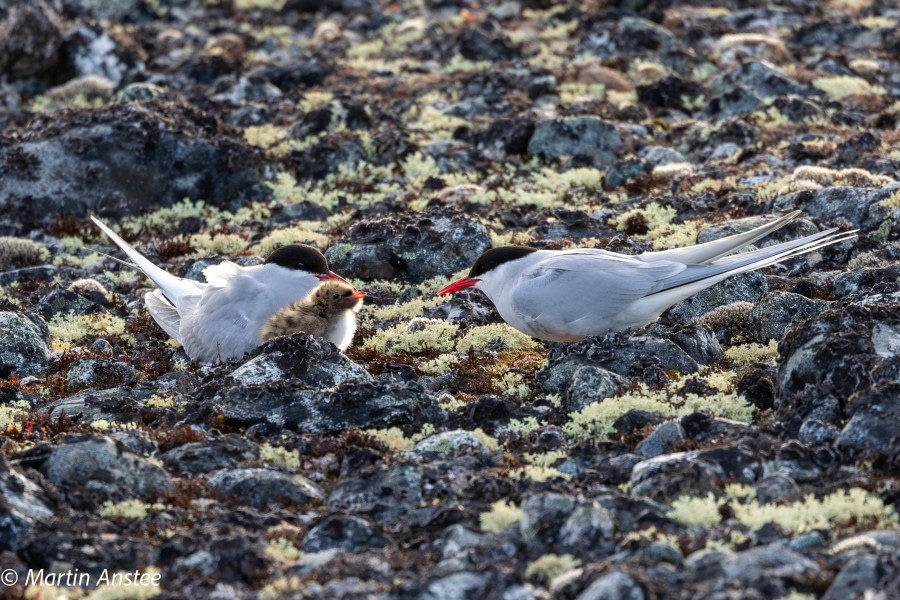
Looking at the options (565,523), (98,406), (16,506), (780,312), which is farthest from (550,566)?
(780,312)

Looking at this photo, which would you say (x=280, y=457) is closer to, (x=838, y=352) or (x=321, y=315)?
(x=321, y=315)

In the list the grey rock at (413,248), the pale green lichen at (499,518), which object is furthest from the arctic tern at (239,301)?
the pale green lichen at (499,518)

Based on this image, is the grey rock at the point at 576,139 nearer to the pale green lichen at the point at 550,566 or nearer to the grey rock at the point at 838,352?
the grey rock at the point at 838,352

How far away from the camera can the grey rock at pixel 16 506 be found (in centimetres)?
586

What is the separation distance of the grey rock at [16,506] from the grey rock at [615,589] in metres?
2.82

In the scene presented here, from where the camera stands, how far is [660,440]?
692 cm

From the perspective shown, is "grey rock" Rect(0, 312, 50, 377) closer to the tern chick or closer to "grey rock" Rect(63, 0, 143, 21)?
the tern chick

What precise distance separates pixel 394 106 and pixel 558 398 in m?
9.98

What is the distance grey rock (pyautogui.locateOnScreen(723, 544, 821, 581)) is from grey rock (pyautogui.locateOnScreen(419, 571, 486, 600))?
3.60 feet

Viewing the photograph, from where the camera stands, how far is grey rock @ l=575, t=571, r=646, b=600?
4.96 metres

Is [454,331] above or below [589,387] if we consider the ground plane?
below

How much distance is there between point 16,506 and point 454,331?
4532 millimetres

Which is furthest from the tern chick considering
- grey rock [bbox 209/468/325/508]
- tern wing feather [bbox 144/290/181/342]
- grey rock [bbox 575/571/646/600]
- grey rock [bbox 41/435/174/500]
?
grey rock [bbox 575/571/646/600]

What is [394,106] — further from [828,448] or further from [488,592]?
[488,592]
